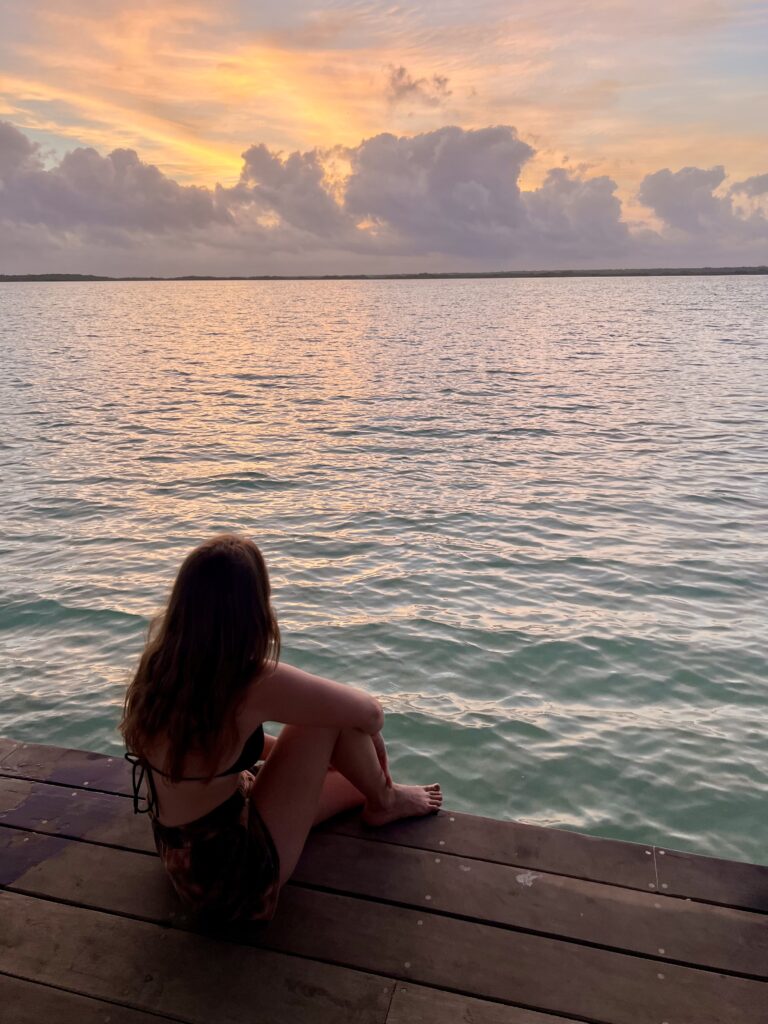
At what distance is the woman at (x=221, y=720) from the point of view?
3133 mm

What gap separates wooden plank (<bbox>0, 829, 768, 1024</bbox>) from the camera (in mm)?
2875

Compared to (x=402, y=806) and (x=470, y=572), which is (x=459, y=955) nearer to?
(x=402, y=806)

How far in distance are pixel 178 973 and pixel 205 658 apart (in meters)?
1.15

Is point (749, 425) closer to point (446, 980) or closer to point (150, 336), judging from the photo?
point (446, 980)

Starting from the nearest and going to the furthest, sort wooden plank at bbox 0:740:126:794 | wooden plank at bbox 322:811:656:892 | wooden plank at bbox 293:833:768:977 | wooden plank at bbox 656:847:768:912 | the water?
1. wooden plank at bbox 293:833:768:977
2. wooden plank at bbox 656:847:768:912
3. wooden plank at bbox 322:811:656:892
4. wooden plank at bbox 0:740:126:794
5. the water

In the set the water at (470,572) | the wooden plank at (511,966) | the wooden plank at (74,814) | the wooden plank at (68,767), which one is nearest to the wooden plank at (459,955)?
the wooden plank at (511,966)

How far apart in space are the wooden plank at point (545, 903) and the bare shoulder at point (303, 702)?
25.9 inches

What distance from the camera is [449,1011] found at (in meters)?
2.86

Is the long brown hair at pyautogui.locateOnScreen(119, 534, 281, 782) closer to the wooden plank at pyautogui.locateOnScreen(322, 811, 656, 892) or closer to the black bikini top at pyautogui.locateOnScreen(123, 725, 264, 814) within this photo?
the black bikini top at pyautogui.locateOnScreen(123, 725, 264, 814)

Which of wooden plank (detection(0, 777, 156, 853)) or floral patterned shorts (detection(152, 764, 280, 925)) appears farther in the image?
wooden plank (detection(0, 777, 156, 853))

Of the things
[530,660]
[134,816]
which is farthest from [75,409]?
[134,816]

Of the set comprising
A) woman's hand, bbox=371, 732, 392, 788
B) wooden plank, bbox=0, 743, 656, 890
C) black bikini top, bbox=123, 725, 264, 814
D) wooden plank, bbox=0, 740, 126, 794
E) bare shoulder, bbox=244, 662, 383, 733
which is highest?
bare shoulder, bbox=244, 662, 383, 733

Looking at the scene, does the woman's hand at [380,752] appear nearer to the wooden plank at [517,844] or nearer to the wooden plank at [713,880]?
the wooden plank at [517,844]

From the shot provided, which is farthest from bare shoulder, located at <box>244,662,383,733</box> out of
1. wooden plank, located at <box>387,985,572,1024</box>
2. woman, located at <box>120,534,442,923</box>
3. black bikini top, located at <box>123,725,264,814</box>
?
wooden plank, located at <box>387,985,572,1024</box>
